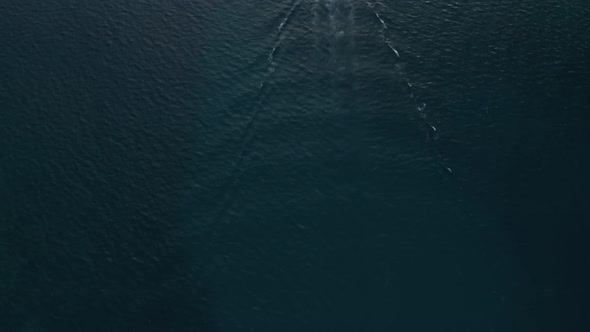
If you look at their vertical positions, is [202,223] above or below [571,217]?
below

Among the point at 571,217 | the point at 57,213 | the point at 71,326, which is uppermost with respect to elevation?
the point at 571,217

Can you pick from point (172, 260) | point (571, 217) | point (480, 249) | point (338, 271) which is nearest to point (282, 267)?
point (338, 271)

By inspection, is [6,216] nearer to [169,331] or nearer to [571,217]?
[169,331]

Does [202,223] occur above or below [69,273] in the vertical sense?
above

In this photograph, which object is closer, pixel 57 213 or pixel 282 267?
pixel 282 267

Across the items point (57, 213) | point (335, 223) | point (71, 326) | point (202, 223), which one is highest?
point (335, 223)

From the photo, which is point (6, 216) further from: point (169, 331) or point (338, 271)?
point (338, 271)

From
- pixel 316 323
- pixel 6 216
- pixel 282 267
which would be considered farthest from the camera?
pixel 6 216

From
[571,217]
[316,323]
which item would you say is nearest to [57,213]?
[316,323]

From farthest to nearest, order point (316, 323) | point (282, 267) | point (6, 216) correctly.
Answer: point (6, 216) < point (282, 267) < point (316, 323)
